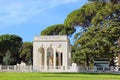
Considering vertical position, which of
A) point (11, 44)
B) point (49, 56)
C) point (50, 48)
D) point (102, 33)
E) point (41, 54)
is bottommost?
point (49, 56)

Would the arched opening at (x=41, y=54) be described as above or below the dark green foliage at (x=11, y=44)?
below

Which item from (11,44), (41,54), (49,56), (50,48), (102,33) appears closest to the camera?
(102,33)

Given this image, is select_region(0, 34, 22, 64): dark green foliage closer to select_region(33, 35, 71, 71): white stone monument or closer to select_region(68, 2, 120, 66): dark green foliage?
select_region(33, 35, 71, 71): white stone monument

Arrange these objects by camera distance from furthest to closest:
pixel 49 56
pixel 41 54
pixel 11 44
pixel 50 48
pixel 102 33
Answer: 1. pixel 11 44
2. pixel 49 56
3. pixel 50 48
4. pixel 41 54
5. pixel 102 33

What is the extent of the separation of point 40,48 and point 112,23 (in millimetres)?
12328

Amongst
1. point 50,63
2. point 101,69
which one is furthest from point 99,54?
point 50,63

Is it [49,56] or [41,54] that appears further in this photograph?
[49,56]

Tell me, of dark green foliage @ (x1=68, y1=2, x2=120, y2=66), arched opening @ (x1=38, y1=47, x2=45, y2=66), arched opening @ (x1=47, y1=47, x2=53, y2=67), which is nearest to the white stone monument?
arched opening @ (x1=38, y1=47, x2=45, y2=66)

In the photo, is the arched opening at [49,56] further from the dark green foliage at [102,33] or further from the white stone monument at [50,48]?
the dark green foliage at [102,33]

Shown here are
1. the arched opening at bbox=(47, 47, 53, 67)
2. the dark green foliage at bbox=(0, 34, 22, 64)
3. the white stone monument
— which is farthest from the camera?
the dark green foliage at bbox=(0, 34, 22, 64)

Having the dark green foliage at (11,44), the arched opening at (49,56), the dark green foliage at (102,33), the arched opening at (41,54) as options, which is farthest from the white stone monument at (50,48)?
the dark green foliage at (11,44)

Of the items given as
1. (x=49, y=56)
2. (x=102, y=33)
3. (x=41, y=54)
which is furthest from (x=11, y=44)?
(x=102, y=33)

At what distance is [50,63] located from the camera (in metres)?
52.7

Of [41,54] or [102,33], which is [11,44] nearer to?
[41,54]
